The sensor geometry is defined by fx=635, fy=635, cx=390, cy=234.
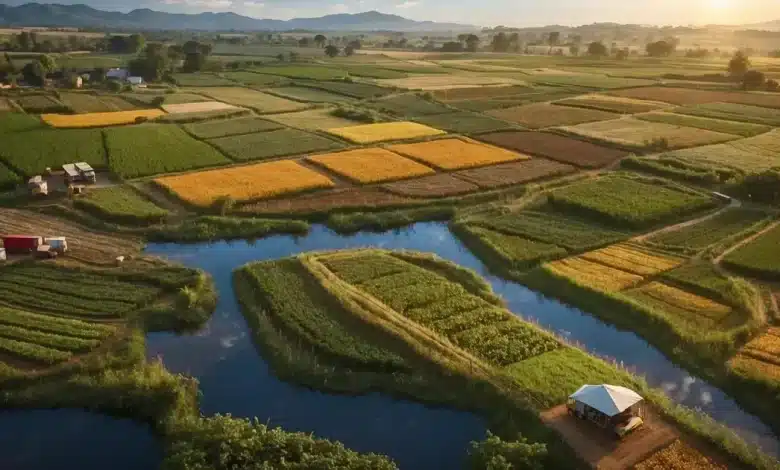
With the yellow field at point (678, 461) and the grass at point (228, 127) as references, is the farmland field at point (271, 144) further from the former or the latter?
the yellow field at point (678, 461)

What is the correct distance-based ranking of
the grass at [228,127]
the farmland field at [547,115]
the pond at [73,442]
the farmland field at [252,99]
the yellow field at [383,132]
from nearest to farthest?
the pond at [73,442]
the yellow field at [383,132]
the grass at [228,127]
the farmland field at [547,115]
the farmland field at [252,99]

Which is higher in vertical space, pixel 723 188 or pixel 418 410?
pixel 723 188

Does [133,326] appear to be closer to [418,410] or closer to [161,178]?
[418,410]

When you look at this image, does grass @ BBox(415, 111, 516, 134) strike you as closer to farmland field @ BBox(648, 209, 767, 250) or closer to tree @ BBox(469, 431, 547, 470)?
farmland field @ BBox(648, 209, 767, 250)

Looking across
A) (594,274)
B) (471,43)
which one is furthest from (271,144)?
(471,43)

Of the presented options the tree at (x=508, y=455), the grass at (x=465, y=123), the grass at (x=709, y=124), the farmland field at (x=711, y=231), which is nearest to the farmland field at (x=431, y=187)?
the farmland field at (x=711, y=231)

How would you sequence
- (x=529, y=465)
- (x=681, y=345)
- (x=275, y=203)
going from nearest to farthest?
(x=529, y=465) → (x=681, y=345) → (x=275, y=203)

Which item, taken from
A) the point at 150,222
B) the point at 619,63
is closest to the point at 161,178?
the point at 150,222
